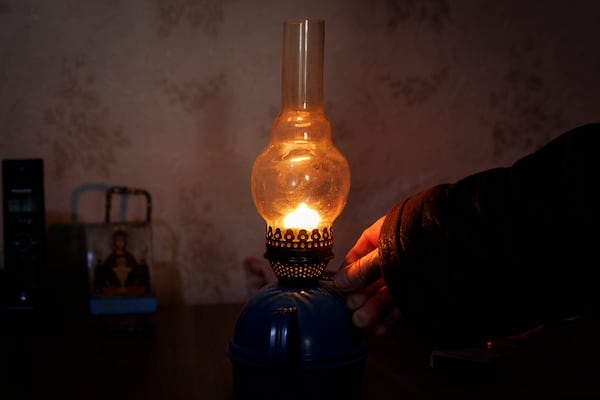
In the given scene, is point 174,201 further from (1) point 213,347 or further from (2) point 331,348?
(2) point 331,348

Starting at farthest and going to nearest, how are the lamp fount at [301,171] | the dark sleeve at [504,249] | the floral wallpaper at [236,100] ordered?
the floral wallpaper at [236,100] < the lamp fount at [301,171] < the dark sleeve at [504,249]

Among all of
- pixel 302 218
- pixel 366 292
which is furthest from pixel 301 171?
pixel 366 292

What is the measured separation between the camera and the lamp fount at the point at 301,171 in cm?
81

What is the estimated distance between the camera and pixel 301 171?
0.82 meters

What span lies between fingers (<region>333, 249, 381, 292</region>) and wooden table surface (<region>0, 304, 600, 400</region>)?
12cm

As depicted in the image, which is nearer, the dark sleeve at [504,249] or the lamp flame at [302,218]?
the dark sleeve at [504,249]

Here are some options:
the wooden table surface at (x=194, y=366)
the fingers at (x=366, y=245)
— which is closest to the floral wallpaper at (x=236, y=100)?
the wooden table surface at (x=194, y=366)

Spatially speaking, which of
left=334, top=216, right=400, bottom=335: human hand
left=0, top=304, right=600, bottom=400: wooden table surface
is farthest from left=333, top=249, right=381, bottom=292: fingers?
left=0, top=304, right=600, bottom=400: wooden table surface

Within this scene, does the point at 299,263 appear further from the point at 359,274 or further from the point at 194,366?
the point at 194,366

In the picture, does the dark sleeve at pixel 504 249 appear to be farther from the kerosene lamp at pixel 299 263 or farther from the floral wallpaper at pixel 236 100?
the floral wallpaper at pixel 236 100

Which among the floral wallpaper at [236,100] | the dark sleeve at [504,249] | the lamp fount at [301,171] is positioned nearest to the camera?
the dark sleeve at [504,249]

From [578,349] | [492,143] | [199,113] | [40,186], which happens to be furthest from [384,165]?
[40,186]

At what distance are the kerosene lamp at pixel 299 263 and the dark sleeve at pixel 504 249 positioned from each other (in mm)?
93

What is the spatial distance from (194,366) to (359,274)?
261mm
